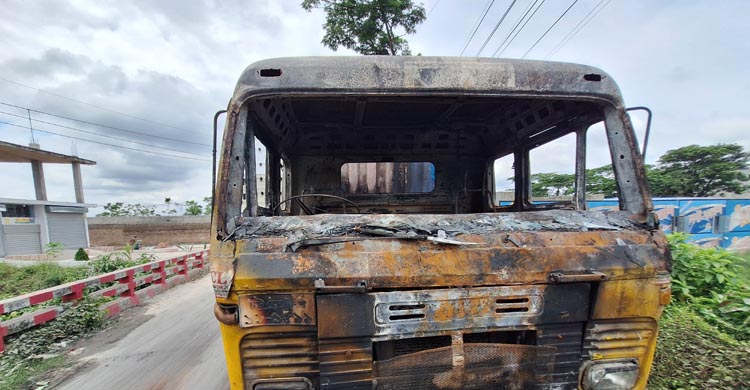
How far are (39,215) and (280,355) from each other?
68.6ft

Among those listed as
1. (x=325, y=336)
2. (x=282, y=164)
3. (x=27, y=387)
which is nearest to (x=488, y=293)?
(x=325, y=336)

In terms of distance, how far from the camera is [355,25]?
423 inches

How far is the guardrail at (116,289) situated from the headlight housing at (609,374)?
18.7ft

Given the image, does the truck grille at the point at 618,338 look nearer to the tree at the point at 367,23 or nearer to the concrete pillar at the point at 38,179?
the tree at the point at 367,23

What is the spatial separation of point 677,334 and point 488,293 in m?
2.91

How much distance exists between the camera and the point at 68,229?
693 inches

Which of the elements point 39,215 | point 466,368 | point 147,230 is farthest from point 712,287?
point 147,230

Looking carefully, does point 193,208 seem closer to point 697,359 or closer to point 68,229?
point 68,229

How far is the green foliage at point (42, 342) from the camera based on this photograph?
3.49 meters

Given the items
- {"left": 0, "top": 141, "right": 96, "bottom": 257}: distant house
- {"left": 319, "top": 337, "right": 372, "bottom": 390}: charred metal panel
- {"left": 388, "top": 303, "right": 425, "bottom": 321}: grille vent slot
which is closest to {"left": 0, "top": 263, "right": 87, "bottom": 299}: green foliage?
{"left": 0, "top": 141, "right": 96, "bottom": 257}: distant house

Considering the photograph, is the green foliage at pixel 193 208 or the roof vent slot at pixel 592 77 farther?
the green foliage at pixel 193 208

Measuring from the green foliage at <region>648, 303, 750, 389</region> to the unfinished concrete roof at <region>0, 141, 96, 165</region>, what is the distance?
2152cm

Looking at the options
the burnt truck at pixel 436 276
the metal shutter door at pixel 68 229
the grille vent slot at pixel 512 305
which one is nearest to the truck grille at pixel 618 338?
the burnt truck at pixel 436 276

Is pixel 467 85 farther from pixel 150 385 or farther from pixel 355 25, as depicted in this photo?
pixel 355 25
